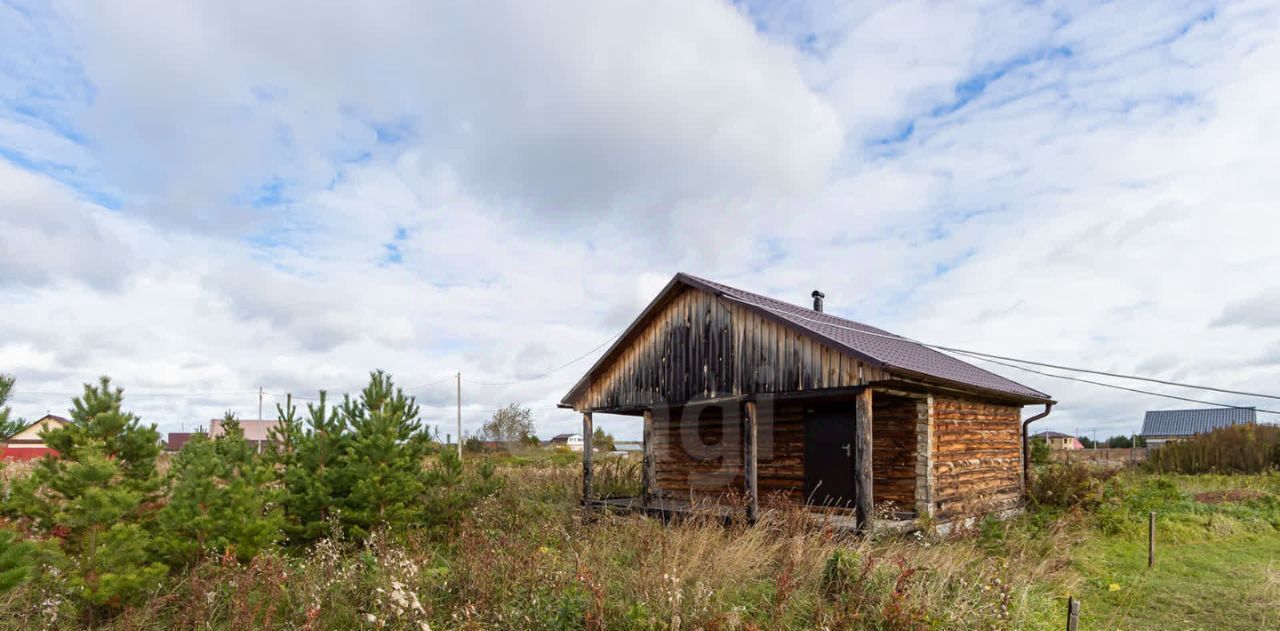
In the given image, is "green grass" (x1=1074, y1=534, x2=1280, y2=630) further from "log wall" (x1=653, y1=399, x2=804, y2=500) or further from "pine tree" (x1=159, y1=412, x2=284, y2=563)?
"pine tree" (x1=159, y1=412, x2=284, y2=563)

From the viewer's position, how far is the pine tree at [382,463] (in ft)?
35.4

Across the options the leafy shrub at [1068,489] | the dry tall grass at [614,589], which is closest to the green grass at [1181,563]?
the leafy shrub at [1068,489]

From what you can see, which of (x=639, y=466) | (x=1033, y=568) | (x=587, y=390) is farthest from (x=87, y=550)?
(x=639, y=466)

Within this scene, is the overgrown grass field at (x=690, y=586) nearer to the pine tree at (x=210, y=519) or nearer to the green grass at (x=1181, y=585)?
the green grass at (x=1181, y=585)

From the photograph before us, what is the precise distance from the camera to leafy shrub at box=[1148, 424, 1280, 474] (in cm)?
2381

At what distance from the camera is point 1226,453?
24.5 m

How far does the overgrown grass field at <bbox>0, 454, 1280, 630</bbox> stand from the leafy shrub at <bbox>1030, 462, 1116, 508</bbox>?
317cm

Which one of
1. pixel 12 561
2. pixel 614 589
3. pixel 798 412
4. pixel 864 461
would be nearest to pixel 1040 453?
pixel 798 412

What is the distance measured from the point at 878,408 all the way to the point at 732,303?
11.6ft

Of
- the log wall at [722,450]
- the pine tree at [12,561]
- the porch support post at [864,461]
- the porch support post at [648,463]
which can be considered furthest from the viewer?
the porch support post at [648,463]

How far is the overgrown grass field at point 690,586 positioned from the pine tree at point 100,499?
0.33 m

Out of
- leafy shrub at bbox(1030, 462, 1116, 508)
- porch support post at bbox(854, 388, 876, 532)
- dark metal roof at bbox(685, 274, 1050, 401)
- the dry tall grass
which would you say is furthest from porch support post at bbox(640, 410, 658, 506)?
leafy shrub at bbox(1030, 462, 1116, 508)

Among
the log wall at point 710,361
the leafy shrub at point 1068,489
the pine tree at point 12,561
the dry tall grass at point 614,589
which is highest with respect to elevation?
the log wall at point 710,361

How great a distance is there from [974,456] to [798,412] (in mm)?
3638
